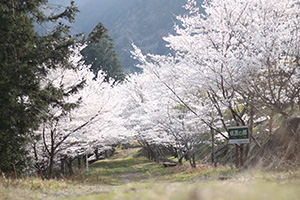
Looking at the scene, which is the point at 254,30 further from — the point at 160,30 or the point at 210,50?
the point at 160,30

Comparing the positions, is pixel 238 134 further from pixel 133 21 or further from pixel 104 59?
pixel 133 21

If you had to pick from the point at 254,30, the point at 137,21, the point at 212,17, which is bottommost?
the point at 254,30

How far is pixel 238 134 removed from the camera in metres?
8.81

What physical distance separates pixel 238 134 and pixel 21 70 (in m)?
6.88

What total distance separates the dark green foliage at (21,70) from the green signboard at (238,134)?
573 cm

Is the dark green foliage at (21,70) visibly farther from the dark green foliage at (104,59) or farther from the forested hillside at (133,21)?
the forested hillside at (133,21)

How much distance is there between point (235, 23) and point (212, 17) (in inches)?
35.7

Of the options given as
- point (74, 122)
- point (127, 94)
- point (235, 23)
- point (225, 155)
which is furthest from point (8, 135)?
point (127, 94)

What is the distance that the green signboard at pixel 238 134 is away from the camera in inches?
342

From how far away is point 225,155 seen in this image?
58.4ft

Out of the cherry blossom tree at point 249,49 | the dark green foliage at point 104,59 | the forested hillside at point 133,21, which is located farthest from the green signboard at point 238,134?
the forested hillside at point 133,21

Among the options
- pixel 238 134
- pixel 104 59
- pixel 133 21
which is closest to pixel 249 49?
pixel 238 134

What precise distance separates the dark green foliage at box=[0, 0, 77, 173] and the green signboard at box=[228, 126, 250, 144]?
573 cm

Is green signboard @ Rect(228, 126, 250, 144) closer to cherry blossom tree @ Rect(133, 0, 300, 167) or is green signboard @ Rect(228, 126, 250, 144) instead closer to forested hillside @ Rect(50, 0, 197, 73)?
cherry blossom tree @ Rect(133, 0, 300, 167)
